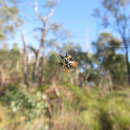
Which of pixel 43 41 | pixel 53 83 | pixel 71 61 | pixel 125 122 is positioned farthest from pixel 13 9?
pixel 71 61

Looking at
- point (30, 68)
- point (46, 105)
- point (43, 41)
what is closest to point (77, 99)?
point (46, 105)

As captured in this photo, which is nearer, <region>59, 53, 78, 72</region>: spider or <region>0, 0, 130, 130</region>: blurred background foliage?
<region>59, 53, 78, 72</region>: spider

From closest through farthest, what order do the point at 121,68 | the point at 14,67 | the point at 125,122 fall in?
the point at 125,122 < the point at 14,67 < the point at 121,68

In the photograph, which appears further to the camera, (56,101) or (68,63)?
(56,101)

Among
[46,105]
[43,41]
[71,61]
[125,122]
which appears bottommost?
[125,122]

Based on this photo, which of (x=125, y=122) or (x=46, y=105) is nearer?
(x=125, y=122)

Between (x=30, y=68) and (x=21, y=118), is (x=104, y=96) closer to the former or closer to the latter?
(x=21, y=118)

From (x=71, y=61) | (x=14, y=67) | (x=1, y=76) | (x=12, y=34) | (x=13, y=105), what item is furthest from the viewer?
(x=12, y=34)

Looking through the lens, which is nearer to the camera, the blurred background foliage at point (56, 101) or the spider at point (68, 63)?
the spider at point (68, 63)

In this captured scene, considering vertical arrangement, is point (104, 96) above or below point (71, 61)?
below
